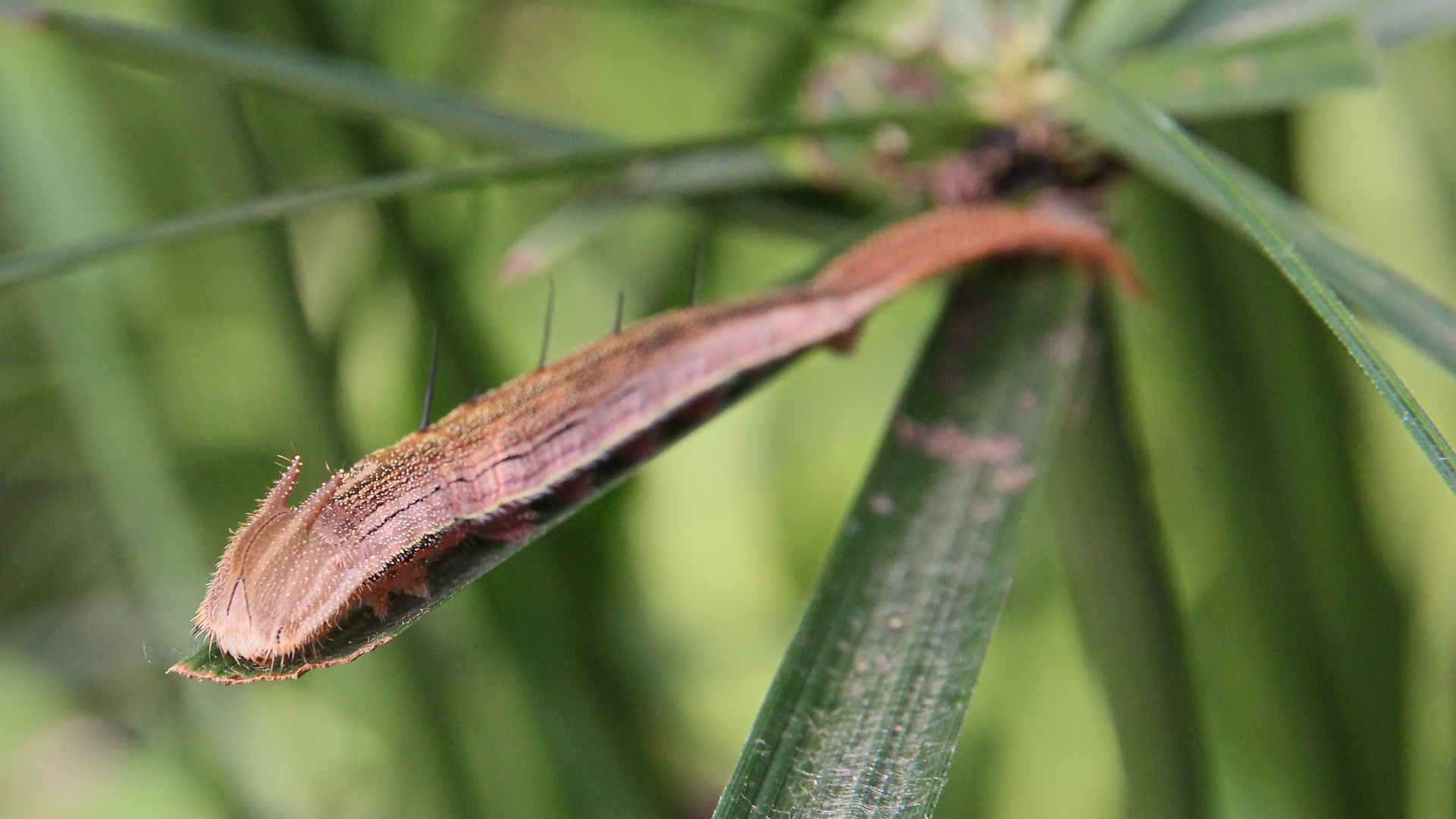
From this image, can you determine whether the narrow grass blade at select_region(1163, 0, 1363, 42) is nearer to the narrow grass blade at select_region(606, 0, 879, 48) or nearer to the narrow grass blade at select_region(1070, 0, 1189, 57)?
the narrow grass blade at select_region(1070, 0, 1189, 57)

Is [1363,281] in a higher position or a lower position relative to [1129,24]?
lower

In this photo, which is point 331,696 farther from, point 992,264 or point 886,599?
Result: point 992,264

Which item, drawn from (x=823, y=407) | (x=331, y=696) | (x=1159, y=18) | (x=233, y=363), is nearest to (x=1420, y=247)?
(x=1159, y=18)

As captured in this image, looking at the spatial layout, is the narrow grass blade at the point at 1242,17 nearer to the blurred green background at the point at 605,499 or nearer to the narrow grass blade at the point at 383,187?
the blurred green background at the point at 605,499

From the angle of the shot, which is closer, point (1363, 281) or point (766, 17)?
point (1363, 281)

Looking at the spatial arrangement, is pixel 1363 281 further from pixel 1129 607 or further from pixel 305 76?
pixel 305 76

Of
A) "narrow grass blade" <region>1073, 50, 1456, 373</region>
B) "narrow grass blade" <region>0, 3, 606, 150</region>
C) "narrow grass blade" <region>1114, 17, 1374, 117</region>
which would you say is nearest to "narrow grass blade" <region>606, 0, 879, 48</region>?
"narrow grass blade" <region>0, 3, 606, 150</region>

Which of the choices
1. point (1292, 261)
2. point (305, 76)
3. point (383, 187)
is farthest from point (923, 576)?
point (305, 76)
